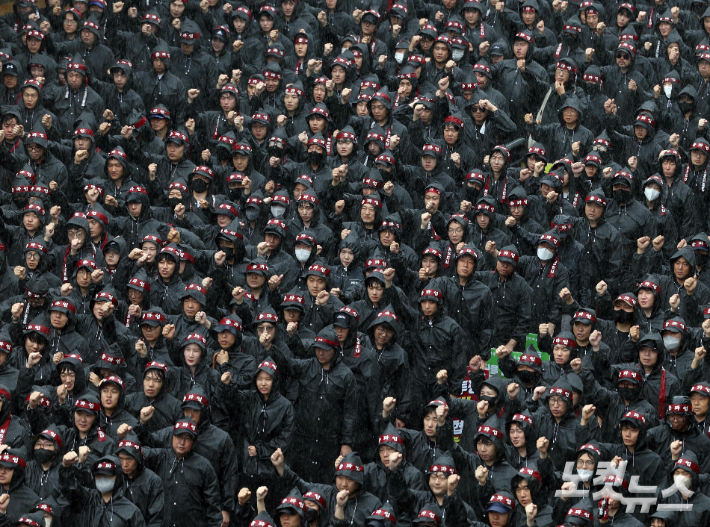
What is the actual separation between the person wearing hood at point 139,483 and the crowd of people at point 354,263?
0.03 m

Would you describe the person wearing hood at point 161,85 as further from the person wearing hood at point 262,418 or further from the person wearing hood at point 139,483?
the person wearing hood at point 139,483

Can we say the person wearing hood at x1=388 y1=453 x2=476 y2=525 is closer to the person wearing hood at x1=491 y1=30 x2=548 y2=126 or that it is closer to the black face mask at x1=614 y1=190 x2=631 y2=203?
the black face mask at x1=614 y1=190 x2=631 y2=203

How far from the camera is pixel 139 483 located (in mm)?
15102

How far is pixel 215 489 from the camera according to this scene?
614 inches

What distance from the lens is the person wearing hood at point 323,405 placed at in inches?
663

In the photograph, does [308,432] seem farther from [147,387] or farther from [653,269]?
[653,269]

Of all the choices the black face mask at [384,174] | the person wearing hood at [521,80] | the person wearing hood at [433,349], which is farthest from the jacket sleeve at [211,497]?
the person wearing hood at [521,80]

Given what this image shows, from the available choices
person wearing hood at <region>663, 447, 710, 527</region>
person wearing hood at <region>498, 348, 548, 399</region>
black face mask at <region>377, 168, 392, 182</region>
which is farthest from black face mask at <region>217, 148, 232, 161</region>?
person wearing hood at <region>663, 447, 710, 527</region>

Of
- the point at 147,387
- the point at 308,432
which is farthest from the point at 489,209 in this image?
the point at 147,387

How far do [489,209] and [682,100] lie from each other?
15.1 feet

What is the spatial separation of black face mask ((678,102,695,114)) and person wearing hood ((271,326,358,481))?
8046 millimetres

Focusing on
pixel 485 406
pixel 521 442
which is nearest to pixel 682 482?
pixel 521 442

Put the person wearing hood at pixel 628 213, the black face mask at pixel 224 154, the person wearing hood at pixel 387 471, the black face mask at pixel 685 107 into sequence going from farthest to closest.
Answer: the black face mask at pixel 685 107
the black face mask at pixel 224 154
the person wearing hood at pixel 628 213
the person wearing hood at pixel 387 471

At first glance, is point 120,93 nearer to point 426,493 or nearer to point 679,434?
point 426,493
